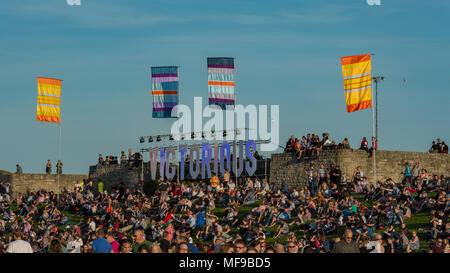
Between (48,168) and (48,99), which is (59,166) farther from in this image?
(48,99)

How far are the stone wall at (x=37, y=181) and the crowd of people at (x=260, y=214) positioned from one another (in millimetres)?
9576

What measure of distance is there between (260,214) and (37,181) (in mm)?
29288

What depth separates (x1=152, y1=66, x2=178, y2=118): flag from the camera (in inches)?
1905

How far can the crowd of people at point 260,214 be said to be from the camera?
2747 centimetres

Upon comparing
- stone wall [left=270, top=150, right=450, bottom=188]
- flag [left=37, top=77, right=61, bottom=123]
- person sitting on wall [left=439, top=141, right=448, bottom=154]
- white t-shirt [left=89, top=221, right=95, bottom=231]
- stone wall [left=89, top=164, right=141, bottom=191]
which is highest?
flag [left=37, top=77, right=61, bottom=123]

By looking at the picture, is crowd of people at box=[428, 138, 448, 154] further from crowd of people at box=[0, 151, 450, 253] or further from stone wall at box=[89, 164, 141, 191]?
Result: stone wall at box=[89, 164, 141, 191]

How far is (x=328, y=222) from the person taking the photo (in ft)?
102

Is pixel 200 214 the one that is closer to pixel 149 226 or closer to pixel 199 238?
pixel 199 238

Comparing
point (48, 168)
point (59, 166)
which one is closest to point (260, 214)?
point (59, 166)

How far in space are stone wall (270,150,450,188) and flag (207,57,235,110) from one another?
4465mm

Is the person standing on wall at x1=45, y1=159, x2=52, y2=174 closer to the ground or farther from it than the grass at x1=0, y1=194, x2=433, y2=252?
farther from it

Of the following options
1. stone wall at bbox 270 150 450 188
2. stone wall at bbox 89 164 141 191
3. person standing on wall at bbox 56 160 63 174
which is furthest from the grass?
person standing on wall at bbox 56 160 63 174

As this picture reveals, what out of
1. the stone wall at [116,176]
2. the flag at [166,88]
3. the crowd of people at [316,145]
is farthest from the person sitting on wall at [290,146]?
the stone wall at [116,176]
